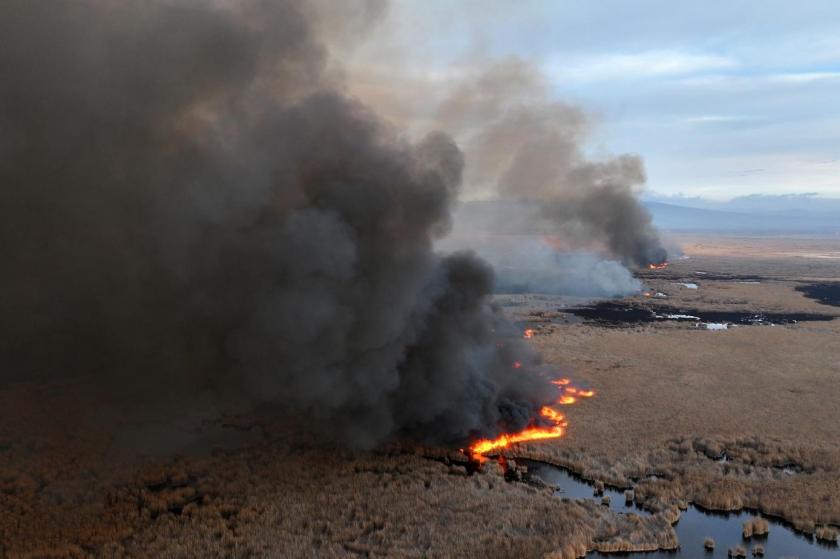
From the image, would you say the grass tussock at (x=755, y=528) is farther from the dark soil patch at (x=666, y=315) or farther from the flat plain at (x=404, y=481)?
the dark soil patch at (x=666, y=315)

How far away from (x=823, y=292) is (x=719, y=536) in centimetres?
9768

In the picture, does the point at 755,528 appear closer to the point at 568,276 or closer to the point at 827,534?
the point at 827,534

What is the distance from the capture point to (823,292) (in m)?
104

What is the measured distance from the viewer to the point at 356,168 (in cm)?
3244

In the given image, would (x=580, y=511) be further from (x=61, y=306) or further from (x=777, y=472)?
(x=61, y=306)

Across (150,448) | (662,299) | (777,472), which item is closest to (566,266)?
(662,299)

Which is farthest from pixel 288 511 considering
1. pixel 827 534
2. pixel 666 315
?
pixel 666 315

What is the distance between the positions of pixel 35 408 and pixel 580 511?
27841 millimetres

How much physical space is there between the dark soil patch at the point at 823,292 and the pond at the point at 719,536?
258 ft

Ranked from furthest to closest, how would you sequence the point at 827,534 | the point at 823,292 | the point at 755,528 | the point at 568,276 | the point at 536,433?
the point at 568,276 → the point at 823,292 → the point at 536,433 → the point at 755,528 → the point at 827,534

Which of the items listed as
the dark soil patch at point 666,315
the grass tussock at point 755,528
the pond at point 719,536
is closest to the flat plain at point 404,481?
the pond at point 719,536

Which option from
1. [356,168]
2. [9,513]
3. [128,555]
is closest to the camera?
[128,555]

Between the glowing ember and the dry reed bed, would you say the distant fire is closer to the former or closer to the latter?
the glowing ember

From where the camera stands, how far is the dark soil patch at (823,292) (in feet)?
307
